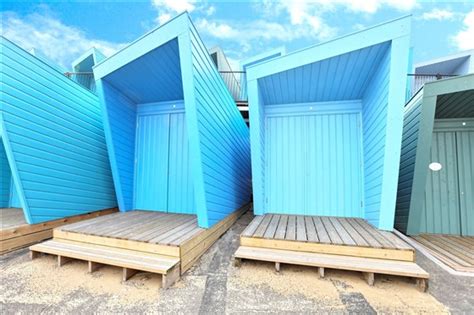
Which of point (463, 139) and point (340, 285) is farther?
point (463, 139)

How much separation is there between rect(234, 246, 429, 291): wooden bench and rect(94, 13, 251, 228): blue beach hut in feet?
2.94

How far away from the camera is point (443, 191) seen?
3.82m

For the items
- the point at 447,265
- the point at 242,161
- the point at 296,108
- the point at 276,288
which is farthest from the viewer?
the point at 242,161

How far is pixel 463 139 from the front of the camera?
3.81 metres

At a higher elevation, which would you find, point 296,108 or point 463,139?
point 296,108

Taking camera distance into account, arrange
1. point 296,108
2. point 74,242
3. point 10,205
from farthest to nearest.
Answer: point 10,205 → point 296,108 → point 74,242

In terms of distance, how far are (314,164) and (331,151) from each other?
1.32 feet

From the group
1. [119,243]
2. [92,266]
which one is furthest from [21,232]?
[119,243]

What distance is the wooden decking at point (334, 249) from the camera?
210 centimetres

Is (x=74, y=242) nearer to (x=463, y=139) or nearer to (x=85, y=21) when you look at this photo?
(x=463, y=139)

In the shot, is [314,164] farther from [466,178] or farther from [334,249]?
[466,178]

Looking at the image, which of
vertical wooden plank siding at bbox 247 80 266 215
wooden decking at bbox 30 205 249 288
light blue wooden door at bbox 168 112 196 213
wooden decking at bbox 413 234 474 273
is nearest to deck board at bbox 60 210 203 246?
wooden decking at bbox 30 205 249 288

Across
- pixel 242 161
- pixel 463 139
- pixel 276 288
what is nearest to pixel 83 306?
pixel 276 288

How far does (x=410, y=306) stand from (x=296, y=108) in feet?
10.8
